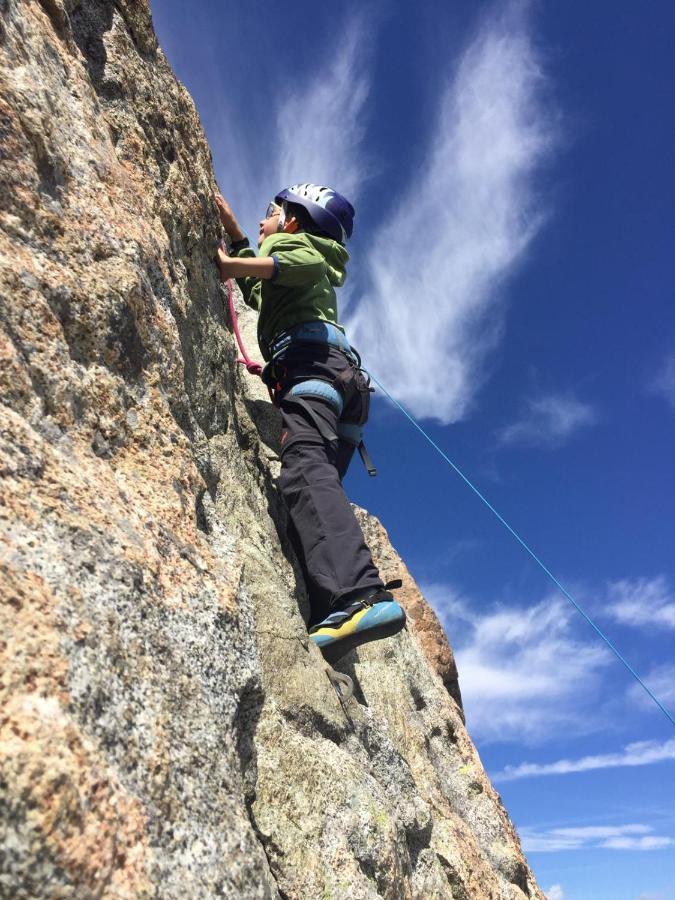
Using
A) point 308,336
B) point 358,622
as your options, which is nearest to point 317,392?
point 308,336

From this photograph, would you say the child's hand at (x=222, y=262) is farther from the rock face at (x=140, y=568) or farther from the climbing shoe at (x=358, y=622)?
the climbing shoe at (x=358, y=622)

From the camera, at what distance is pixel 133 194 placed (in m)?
3.90

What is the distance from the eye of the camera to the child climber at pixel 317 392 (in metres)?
4.62

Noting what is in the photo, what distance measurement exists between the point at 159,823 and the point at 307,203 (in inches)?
212

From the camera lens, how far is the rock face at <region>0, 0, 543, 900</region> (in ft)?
5.97

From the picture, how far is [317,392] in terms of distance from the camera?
5.50m

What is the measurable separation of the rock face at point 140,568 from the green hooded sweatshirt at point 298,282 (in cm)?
59

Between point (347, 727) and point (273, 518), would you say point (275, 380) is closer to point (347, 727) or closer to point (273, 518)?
point (273, 518)

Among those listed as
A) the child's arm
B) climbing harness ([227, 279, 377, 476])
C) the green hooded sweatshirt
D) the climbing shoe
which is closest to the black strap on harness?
climbing harness ([227, 279, 377, 476])

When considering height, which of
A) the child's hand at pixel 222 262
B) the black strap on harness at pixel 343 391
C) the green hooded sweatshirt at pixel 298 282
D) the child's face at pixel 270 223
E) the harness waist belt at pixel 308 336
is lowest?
the black strap on harness at pixel 343 391

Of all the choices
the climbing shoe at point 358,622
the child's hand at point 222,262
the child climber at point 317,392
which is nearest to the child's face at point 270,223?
the child climber at point 317,392

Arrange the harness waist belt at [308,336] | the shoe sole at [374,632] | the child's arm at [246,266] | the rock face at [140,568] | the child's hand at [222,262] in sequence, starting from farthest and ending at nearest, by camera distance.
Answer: the harness waist belt at [308,336]
the child's hand at [222,262]
the child's arm at [246,266]
the shoe sole at [374,632]
the rock face at [140,568]

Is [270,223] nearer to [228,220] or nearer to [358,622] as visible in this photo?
[228,220]

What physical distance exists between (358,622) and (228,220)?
370 cm
